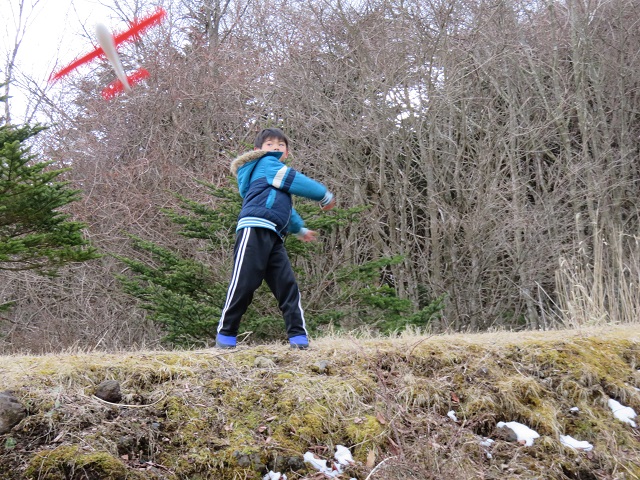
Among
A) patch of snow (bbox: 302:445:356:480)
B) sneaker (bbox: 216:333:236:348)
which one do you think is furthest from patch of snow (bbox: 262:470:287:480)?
sneaker (bbox: 216:333:236:348)

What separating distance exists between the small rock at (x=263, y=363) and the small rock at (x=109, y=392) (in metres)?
0.79

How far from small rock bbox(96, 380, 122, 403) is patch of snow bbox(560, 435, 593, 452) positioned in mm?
2276

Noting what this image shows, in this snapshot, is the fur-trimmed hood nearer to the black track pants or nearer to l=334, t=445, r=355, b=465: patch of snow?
the black track pants

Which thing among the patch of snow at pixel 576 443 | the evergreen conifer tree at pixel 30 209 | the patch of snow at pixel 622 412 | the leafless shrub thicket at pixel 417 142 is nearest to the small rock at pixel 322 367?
the patch of snow at pixel 576 443

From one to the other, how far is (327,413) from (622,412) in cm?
177

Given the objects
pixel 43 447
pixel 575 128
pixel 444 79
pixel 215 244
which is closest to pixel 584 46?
pixel 575 128

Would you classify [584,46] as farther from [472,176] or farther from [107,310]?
[107,310]

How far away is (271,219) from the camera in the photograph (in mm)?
4395

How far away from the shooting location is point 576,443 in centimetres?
330

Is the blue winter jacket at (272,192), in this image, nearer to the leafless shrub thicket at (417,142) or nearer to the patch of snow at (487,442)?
the patch of snow at (487,442)

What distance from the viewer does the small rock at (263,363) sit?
3559 millimetres

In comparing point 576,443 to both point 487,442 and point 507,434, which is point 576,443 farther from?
point 487,442

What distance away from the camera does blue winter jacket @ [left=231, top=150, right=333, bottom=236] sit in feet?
14.4

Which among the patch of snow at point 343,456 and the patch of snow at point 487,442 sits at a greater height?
the patch of snow at point 343,456
